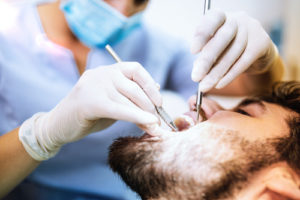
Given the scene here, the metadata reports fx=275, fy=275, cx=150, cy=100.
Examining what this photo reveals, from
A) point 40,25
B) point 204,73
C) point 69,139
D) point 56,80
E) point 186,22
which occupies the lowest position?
point 186,22

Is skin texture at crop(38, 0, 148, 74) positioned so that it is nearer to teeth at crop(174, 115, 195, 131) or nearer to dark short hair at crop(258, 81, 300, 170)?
teeth at crop(174, 115, 195, 131)

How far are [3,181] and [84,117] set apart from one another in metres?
0.37

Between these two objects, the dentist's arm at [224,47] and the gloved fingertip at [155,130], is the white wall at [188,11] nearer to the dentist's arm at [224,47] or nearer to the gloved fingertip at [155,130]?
the dentist's arm at [224,47]

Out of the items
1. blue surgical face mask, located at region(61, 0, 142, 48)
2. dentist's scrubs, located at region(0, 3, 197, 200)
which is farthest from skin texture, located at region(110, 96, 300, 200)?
blue surgical face mask, located at region(61, 0, 142, 48)

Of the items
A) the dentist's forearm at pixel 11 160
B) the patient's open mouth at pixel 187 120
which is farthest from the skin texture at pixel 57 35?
the patient's open mouth at pixel 187 120

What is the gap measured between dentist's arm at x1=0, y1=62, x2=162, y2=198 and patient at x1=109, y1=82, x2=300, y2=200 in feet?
0.34

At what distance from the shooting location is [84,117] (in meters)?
0.87

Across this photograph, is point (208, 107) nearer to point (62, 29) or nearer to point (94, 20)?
point (94, 20)

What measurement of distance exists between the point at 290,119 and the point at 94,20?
93cm

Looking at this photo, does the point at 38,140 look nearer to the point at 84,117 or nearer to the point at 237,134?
the point at 84,117

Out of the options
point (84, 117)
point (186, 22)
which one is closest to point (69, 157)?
point (84, 117)

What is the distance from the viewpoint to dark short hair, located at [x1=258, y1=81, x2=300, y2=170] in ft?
2.82

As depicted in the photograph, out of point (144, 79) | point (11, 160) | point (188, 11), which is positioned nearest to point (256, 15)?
point (188, 11)

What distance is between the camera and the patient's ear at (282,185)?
764 millimetres
